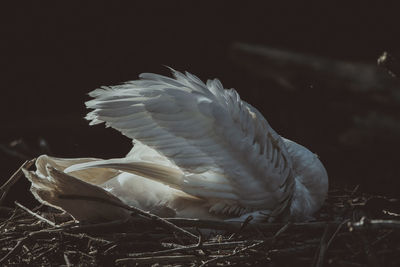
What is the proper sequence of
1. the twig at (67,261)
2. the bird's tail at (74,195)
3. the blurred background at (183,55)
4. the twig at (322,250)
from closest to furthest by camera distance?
the twig at (322,250) < the twig at (67,261) < the bird's tail at (74,195) < the blurred background at (183,55)

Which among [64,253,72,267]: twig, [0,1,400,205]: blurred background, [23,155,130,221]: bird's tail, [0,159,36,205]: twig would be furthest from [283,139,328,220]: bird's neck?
[0,1,400,205]: blurred background

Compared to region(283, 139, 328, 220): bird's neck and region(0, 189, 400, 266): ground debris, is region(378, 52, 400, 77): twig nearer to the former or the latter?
region(0, 189, 400, 266): ground debris

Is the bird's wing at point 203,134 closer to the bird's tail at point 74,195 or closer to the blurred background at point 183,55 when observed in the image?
the bird's tail at point 74,195

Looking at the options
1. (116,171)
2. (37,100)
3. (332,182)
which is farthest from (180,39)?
(116,171)

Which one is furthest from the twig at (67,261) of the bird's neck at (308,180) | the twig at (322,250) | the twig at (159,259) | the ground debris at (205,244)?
the bird's neck at (308,180)

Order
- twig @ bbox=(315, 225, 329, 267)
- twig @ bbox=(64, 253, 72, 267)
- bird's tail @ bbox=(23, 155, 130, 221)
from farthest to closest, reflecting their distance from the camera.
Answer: bird's tail @ bbox=(23, 155, 130, 221), twig @ bbox=(64, 253, 72, 267), twig @ bbox=(315, 225, 329, 267)

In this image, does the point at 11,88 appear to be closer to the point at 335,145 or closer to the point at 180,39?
the point at 180,39

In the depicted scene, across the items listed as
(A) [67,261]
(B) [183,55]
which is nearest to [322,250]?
(A) [67,261]
